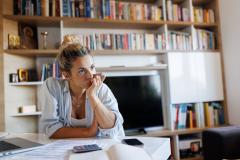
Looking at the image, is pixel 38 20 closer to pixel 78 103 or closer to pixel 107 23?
pixel 107 23

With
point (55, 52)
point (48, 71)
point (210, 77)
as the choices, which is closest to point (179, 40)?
point (210, 77)

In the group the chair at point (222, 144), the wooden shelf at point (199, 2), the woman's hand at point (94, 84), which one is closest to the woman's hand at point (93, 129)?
the woman's hand at point (94, 84)

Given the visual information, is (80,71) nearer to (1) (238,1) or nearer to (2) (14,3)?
(2) (14,3)

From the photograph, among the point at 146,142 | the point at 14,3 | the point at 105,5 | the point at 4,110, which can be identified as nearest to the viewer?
the point at 146,142

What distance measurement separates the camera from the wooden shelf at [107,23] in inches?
95.0

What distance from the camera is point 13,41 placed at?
2244mm

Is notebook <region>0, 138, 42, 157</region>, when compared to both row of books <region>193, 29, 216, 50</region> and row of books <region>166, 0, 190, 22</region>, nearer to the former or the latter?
row of books <region>166, 0, 190, 22</region>

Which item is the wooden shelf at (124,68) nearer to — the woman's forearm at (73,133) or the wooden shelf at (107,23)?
the wooden shelf at (107,23)

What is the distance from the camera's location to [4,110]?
211 centimetres

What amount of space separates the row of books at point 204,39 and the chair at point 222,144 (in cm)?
123

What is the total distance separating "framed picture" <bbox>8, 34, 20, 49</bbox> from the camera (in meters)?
2.21

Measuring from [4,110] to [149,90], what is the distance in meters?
1.56

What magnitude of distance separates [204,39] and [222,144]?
149 cm

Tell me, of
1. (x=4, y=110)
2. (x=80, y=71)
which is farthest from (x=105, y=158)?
(x=4, y=110)
